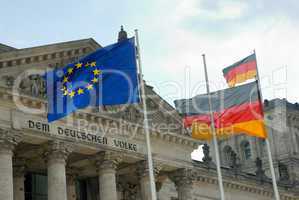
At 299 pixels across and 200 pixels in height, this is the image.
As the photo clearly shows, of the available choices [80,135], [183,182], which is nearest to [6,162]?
[80,135]

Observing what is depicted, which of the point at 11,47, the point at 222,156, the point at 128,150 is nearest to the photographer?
the point at 11,47

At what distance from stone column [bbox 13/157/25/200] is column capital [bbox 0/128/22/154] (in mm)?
5024

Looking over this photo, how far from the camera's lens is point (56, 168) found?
36.3 m

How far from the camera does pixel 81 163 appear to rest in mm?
42250

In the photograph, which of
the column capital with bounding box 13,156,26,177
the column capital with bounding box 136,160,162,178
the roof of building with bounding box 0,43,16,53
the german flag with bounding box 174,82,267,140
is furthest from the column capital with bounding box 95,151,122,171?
the roof of building with bounding box 0,43,16,53

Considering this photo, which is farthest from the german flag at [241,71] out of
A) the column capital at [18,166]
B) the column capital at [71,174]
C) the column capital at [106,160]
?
the column capital at [18,166]

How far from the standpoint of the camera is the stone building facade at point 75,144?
115ft

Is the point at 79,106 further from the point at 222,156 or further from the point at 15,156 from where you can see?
the point at 222,156

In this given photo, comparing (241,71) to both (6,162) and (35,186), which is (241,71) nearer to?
(6,162)

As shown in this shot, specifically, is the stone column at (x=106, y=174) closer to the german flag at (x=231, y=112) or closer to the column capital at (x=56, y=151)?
the column capital at (x=56, y=151)

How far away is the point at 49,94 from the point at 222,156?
60.9 meters

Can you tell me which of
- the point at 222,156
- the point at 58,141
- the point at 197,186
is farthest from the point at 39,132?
the point at 222,156

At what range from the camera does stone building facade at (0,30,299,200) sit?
35.2 meters

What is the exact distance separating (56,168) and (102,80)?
6.84 m
